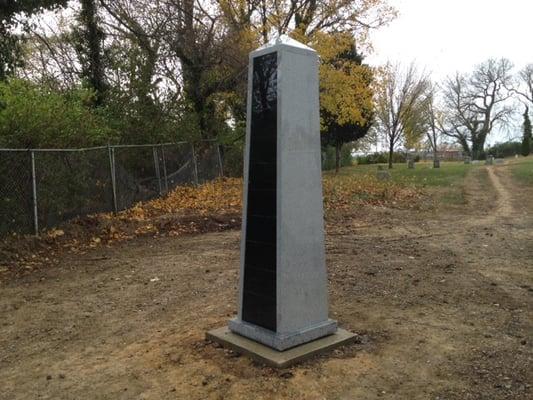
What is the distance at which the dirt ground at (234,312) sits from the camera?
3814mm

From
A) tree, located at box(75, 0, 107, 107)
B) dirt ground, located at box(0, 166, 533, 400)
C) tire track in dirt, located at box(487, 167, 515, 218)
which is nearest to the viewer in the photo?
dirt ground, located at box(0, 166, 533, 400)

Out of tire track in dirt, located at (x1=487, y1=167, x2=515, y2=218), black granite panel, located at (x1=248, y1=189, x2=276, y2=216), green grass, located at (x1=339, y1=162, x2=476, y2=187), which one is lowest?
tire track in dirt, located at (x1=487, y1=167, x2=515, y2=218)

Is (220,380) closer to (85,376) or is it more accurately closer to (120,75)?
(85,376)

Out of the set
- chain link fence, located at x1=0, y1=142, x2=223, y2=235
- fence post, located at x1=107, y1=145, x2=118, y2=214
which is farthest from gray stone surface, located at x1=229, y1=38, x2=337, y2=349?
fence post, located at x1=107, y1=145, x2=118, y2=214

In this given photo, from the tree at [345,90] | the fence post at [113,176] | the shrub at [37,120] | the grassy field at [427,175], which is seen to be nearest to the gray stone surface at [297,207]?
the shrub at [37,120]

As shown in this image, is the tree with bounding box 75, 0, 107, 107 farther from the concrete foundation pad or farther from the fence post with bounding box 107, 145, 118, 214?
the concrete foundation pad

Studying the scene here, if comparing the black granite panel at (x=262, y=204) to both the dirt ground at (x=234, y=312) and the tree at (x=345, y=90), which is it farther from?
the tree at (x=345, y=90)

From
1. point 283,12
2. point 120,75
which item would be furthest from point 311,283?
point 283,12

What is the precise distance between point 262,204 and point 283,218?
28 centimetres

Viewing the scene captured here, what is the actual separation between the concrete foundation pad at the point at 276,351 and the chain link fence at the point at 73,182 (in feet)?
19.5

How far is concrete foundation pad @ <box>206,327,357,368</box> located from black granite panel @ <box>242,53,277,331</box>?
195 mm

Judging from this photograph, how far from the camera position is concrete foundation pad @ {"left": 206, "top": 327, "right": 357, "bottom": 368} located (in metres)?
4.11

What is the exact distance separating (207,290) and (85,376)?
2477 millimetres

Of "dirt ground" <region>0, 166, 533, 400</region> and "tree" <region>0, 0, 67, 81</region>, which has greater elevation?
"tree" <region>0, 0, 67, 81</region>
